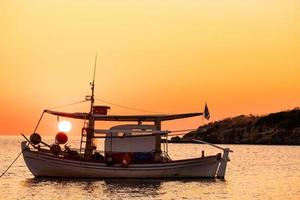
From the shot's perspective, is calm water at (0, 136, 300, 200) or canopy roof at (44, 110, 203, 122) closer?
calm water at (0, 136, 300, 200)

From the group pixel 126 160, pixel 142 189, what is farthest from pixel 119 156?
pixel 142 189

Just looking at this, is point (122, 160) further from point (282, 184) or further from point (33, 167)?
point (282, 184)

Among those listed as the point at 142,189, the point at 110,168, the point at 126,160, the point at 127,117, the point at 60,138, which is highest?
the point at 127,117

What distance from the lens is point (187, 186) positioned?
191ft

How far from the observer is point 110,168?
59.8m

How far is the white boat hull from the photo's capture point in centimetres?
5997

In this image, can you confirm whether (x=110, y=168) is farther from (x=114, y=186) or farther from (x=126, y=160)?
(x=114, y=186)

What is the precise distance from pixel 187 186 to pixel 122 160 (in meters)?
5.79

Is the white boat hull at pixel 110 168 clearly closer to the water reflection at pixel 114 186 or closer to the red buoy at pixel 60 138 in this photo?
the water reflection at pixel 114 186

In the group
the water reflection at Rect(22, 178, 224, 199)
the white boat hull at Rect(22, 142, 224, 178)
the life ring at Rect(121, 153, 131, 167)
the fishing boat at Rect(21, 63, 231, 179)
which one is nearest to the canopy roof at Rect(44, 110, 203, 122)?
the fishing boat at Rect(21, 63, 231, 179)

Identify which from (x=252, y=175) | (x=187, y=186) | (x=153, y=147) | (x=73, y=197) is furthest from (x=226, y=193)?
(x=252, y=175)

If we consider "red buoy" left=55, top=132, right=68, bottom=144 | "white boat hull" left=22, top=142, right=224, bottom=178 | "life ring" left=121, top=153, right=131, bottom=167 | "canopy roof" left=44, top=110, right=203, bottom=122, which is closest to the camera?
"life ring" left=121, top=153, right=131, bottom=167

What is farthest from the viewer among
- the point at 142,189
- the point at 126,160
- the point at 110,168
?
the point at 110,168

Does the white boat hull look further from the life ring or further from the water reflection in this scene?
the water reflection
